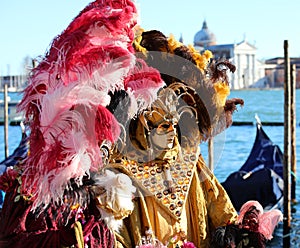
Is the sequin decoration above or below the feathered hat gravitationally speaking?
below

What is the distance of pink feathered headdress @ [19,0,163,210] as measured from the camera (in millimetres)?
1438

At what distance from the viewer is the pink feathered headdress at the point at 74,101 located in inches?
56.6

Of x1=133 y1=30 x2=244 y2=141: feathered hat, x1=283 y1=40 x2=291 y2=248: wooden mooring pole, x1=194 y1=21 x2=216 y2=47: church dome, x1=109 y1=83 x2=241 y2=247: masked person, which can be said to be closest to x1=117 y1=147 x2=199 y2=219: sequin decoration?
x1=109 y1=83 x2=241 y2=247: masked person

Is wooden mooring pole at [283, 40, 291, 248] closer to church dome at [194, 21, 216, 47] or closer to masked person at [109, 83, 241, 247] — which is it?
masked person at [109, 83, 241, 247]

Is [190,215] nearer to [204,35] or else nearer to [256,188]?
[256,188]

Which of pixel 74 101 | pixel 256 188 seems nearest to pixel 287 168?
pixel 256 188

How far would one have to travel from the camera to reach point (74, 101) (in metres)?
1.45

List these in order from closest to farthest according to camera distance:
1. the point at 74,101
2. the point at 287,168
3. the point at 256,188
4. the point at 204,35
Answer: the point at 74,101, the point at 287,168, the point at 256,188, the point at 204,35

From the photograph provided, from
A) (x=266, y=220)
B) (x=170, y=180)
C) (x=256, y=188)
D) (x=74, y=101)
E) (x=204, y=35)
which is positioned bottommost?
(x=256, y=188)

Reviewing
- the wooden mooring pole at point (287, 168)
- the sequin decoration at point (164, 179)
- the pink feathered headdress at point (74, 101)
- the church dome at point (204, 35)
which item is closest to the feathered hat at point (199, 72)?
the sequin decoration at point (164, 179)

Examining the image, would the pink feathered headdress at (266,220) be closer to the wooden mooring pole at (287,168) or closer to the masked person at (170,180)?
the masked person at (170,180)

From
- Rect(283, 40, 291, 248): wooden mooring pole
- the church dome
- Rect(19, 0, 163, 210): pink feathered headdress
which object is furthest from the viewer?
the church dome

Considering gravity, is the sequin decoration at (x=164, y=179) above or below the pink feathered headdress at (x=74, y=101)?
below

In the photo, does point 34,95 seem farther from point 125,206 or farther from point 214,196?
point 214,196
